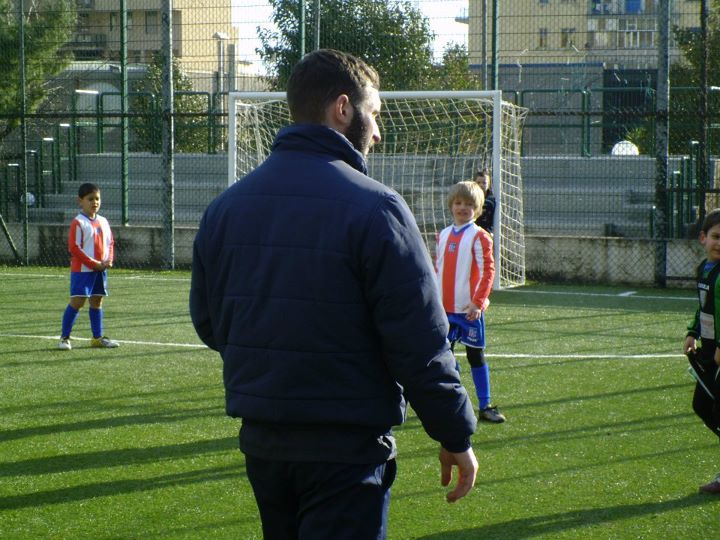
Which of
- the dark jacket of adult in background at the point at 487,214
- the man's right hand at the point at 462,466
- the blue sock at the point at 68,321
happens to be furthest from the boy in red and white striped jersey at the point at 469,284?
the dark jacket of adult in background at the point at 487,214

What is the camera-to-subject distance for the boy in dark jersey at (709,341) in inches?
210

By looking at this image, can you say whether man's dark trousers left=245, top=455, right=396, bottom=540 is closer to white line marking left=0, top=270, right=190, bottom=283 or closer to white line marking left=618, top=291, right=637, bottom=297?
white line marking left=618, top=291, right=637, bottom=297

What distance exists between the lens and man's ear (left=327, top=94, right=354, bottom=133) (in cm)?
283

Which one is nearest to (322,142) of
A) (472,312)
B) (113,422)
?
(472,312)

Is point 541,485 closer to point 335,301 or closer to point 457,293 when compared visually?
point 457,293

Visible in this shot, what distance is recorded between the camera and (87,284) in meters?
10.1

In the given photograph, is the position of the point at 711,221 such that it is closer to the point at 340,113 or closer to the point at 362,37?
the point at 340,113

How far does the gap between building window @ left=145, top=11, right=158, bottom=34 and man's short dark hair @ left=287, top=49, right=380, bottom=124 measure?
17.3m

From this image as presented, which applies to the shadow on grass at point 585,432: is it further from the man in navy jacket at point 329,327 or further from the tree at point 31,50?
the tree at point 31,50

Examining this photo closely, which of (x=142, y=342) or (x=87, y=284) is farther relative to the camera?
(x=142, y=342)

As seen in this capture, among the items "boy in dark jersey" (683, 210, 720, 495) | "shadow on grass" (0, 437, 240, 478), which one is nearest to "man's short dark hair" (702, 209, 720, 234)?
"boy in dark jersey" (683, 210, 720, 495)

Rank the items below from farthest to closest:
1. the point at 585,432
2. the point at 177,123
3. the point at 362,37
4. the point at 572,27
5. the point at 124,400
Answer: the point at 177,123 < the point at 362,37 < the point at 572,27 < the point at 124,400 < the point at 585,432

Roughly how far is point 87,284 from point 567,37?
959cm

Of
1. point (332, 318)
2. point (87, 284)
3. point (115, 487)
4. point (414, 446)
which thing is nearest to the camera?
point (332, 318)
